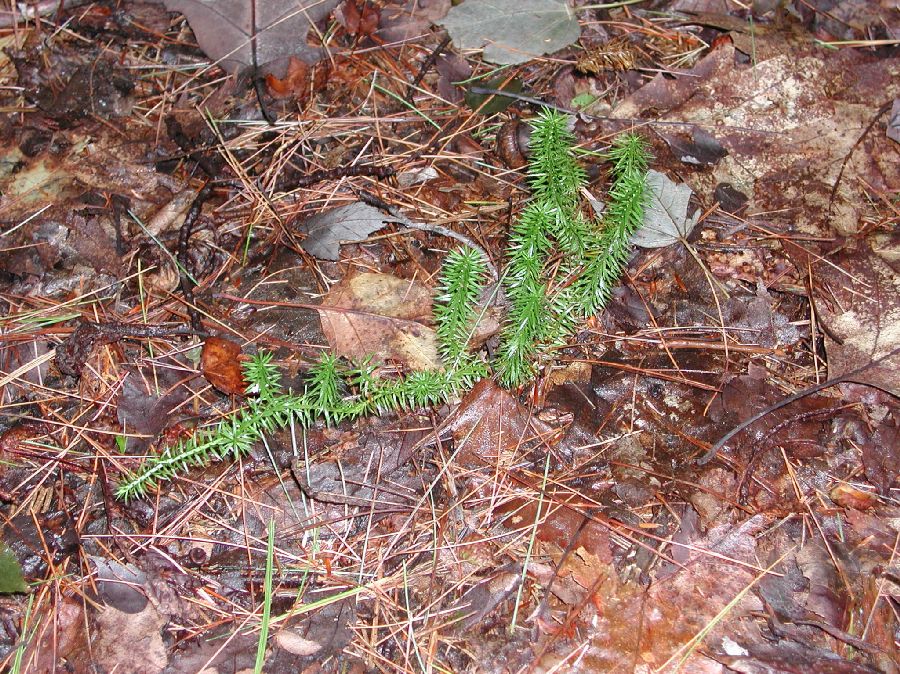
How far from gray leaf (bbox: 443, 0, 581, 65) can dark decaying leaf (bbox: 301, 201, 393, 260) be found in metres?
1.21

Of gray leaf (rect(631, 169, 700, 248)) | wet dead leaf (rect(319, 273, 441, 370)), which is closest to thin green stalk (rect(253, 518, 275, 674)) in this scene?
wet dead leaf (rect(319, 273, 441, 370))

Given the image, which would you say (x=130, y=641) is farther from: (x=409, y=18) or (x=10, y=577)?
(x=409, y=18)

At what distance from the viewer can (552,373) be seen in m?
2.93

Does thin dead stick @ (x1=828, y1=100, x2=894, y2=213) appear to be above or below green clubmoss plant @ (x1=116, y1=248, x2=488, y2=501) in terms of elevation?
above

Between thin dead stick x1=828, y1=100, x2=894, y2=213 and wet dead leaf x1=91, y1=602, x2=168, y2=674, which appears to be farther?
thin dead stick x1=828, y1=100, x2=894, y2=213

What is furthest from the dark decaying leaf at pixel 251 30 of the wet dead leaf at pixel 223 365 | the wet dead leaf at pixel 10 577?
the wet dead leaf at pixel 10 577

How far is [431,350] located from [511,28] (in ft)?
6.65

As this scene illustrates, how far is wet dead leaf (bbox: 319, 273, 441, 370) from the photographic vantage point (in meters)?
2.87

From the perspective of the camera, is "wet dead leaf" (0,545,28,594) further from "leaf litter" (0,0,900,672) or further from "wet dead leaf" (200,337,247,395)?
"wet dead leaf" (200,337,247,395)

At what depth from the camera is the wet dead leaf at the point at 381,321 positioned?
287cm

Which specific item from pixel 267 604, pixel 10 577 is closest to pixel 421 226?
pixel 267 604

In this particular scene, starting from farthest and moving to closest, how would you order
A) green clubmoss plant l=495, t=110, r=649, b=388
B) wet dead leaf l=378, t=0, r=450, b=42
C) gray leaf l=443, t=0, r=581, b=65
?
wet dead leaf l=378, t=0, r=450, b=42
gray leaf l=443, t=0, r=581, b=65
green clubmoss plant l=495, t=110, r=649, b=388

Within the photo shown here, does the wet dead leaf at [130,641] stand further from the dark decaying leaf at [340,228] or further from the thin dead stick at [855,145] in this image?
the thin dead stick at [855,145]

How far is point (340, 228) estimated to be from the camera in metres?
3.15
